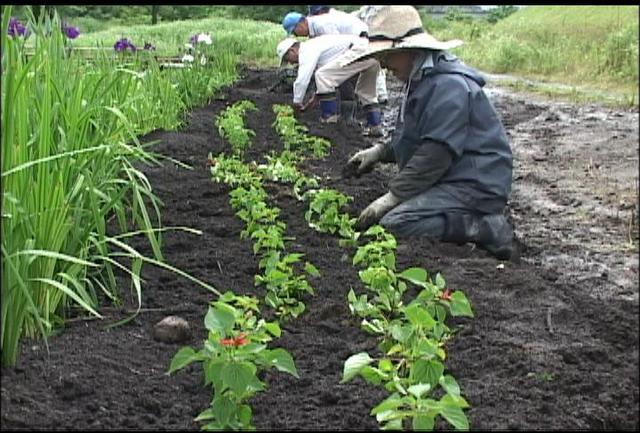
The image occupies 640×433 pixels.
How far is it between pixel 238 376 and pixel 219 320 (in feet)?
0.36

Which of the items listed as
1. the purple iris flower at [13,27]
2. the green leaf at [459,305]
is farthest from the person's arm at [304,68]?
the green leaf at [459,305]

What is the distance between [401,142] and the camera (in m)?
3.78

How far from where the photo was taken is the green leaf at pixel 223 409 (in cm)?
163

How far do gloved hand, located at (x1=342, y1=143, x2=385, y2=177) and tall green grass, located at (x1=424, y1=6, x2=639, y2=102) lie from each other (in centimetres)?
69

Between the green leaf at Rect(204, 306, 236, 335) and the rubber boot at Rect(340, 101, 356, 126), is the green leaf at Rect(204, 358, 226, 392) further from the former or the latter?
the rubber boot at Rect(340, 101, 356, 126)

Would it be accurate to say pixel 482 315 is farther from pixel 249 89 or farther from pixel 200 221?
pixel 249 89

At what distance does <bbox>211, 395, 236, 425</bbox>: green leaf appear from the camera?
163 cm

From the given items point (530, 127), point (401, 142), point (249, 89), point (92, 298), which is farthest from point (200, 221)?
point (249, 89)

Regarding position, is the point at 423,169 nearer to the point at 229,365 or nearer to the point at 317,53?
the point at 229,365

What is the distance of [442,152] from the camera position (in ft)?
11.6

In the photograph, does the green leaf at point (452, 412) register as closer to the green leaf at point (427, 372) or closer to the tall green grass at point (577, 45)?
the green leaf at point (427, 372)

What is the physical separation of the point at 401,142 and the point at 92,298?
5.43 ft

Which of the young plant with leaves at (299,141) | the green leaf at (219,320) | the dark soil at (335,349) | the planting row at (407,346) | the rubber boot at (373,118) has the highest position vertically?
the green leaf at (219,320)

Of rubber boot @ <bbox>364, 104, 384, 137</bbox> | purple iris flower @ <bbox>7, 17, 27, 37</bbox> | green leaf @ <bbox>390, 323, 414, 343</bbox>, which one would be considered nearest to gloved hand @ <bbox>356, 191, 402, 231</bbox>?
purple iris flower @ <bbox>7, 17, 27, 37</bbox>
